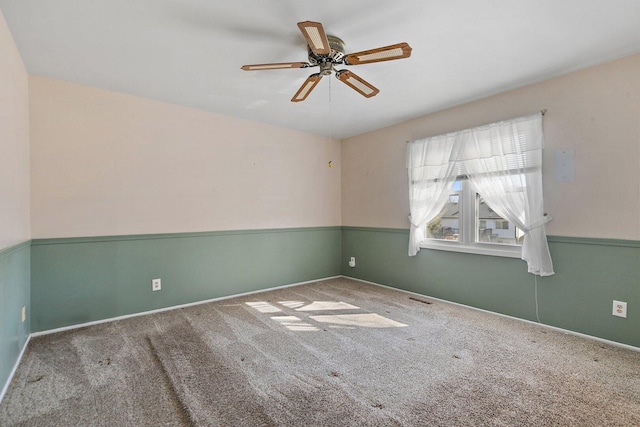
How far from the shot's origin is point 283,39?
7.15 feet

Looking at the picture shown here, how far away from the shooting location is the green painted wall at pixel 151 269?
2807 mm

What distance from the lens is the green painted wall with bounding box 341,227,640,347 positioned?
247 cm

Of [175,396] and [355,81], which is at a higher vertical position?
[355,81]

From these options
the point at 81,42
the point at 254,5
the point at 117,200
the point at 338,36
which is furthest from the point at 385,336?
the point at 81,42

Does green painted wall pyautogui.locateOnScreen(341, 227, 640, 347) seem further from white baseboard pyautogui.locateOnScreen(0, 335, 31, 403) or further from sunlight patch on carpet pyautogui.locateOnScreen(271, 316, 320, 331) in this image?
white baseboard pyautogui.locateOnScreen(0, 335, 31, 403)

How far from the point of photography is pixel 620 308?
8.13ft

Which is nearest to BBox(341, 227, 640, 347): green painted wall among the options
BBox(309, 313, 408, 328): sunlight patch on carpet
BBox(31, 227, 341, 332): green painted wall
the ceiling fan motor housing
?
BBox(309, 313, 408, 328): sunlight patch on carpet

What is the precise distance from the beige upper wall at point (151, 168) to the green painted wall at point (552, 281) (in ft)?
6.20

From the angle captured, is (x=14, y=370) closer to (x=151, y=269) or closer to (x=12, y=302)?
(x=12, y=302)

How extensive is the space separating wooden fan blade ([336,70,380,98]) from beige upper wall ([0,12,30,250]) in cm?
225

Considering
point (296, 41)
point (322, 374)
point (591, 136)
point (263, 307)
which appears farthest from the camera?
point (263, 307)

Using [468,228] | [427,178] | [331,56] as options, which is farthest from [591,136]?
[331,56]

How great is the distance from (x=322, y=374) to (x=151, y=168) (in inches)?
110

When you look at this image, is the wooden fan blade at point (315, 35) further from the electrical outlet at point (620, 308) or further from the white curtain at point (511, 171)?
the electrical outlet at point (620, 308)
